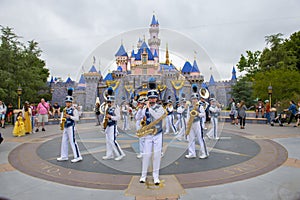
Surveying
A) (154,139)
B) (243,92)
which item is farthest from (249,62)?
(154,139)

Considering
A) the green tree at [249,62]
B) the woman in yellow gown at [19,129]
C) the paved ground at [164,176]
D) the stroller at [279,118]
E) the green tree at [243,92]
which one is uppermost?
the green tree at [249,62]

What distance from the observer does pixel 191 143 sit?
6402 millimetres

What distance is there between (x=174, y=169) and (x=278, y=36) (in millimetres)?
36864

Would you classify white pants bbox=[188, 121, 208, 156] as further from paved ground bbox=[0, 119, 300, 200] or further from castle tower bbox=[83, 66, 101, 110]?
castle tower bbox=[83, 66, 101, 110]

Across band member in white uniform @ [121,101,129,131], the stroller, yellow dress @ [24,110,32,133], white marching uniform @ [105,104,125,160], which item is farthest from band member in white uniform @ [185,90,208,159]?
the stroller

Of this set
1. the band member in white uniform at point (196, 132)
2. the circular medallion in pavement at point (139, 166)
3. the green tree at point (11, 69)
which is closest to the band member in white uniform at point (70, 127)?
the circular medallion in pavement at point (139, 166)

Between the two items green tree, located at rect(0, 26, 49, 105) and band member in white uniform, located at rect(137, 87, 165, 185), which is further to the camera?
green tree, located at rect(0, 26, 49, 105)

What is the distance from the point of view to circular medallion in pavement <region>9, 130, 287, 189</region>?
458 centimetres

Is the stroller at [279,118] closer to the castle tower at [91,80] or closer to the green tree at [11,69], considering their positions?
the castle tower at [91,80]

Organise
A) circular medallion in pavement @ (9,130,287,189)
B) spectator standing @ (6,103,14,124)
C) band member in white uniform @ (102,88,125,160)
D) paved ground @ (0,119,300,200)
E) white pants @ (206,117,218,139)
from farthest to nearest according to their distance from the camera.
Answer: spectator standing @ (6,103,14,124)
white pants @ (206,117,218,139)
band member in white uniform @ (102,88,125,160)
circular medallion in pavement @ (9,130,287,189)
paved ground @ (0,119,300,200)

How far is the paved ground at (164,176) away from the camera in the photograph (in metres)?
3.88

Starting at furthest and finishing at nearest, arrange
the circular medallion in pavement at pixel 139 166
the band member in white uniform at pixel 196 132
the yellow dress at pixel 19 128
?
the yellow dress at pixel 19 128, the band member in white uniform at pixel 196 132, the circular medallion in pavement at pixel 139 166

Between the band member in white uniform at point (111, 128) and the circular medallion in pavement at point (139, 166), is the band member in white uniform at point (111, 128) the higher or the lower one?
the higher one

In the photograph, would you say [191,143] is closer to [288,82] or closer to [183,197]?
[183,197]
